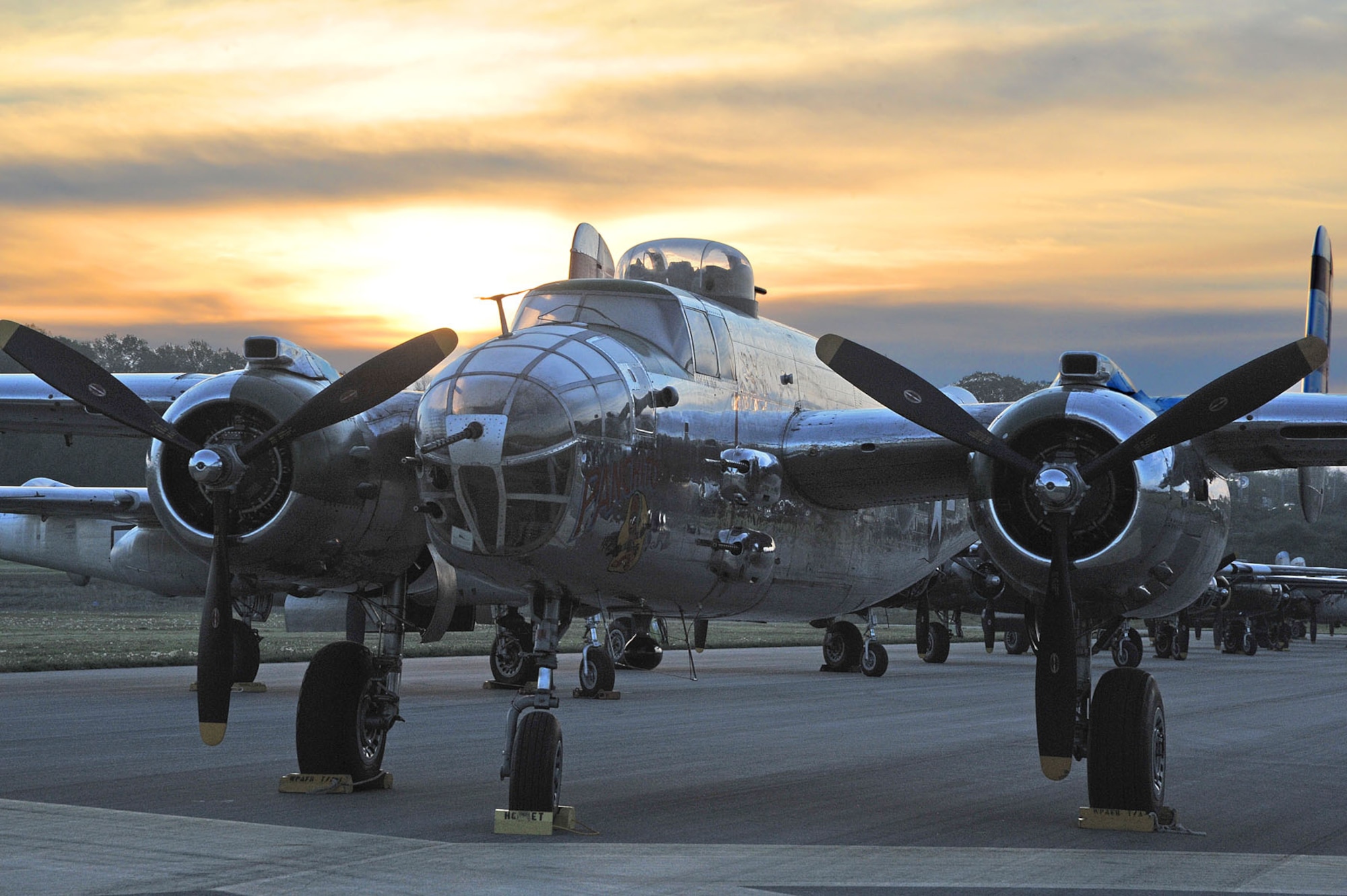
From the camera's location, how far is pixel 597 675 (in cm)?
2342

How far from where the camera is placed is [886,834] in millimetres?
10406

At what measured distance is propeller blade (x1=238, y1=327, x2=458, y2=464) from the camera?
11.2m

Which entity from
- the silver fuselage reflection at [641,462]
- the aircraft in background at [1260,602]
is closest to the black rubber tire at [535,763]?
the silver fuselage reflection at [641,462]

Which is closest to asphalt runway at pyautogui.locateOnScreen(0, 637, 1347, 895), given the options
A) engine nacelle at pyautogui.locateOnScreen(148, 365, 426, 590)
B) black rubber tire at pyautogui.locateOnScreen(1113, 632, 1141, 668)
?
engine nacelle at pyautogui.locateOnScreen(148, 365, 426, 590)

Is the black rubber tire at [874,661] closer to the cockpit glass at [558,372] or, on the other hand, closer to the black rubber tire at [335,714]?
the black rubber tire at [335,714]

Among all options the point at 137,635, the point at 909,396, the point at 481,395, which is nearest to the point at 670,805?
the point at 909,396

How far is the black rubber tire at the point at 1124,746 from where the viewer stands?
10.8 m

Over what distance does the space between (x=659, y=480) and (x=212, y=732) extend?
4257mm

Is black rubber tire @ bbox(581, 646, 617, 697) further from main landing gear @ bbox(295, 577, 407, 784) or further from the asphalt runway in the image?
main landing gear @ bbox(295, 577, 407, 784)

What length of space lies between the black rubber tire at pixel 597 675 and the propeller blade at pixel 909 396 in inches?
521

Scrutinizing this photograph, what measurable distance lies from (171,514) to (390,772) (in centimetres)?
341

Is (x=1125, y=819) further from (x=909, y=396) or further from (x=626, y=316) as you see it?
(x=626, y=316)

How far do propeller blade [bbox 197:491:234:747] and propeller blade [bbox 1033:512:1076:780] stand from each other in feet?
21.4

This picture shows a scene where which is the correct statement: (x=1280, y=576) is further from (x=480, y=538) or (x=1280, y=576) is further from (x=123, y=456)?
(x=123, y=456)
